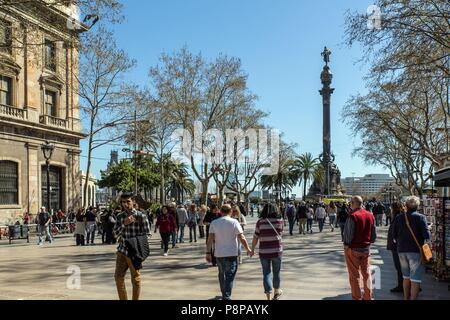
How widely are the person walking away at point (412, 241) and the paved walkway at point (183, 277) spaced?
35.7 inches

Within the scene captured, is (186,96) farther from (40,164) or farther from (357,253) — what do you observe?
(357,253)

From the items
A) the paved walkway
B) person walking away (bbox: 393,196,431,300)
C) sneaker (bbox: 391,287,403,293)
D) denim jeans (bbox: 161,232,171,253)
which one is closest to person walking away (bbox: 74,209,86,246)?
the paved walkway

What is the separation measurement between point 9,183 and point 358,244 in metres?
26.3

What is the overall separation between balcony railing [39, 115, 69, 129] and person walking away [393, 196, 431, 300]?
28426mm

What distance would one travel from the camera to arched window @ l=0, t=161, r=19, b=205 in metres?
29.2

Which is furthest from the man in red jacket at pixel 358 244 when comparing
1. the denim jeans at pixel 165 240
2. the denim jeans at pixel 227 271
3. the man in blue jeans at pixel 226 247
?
the denim jeans at pixel 165 240

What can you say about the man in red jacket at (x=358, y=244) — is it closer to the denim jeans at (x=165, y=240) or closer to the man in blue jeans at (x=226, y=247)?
the man in blue jeans at (x=226, y=247)

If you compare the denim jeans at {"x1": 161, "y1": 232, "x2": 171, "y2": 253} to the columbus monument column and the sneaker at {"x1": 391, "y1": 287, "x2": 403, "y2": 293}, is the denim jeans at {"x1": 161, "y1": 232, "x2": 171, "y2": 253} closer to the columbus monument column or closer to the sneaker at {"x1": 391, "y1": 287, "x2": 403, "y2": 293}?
the sneaker at {"x1": 391, "y1": 287, "x2": 403, "y2": 293}

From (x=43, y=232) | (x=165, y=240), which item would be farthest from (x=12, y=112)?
(x=165, y=240)

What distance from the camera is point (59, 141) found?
1345 inches

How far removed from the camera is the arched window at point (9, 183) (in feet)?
95.8

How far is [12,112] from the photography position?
97.9ft

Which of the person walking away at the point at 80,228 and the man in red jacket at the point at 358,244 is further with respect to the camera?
the person walking away at the point at 80,228

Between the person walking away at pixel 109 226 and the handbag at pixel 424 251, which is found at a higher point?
the handbag at pixel 424 251
